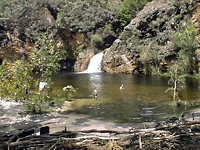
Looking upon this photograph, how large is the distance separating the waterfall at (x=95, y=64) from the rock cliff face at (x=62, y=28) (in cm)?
190

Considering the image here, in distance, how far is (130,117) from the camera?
1188 cm

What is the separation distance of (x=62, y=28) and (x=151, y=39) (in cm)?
1928

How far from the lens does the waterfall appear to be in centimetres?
4256

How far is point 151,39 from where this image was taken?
1542 inches

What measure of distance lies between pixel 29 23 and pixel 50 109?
129ft

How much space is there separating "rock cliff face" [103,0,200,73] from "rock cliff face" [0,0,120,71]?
22.8 feet

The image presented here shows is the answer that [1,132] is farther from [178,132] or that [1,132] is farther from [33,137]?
[178,132]

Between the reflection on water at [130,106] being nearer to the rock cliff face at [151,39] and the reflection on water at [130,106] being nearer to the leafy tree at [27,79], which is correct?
the leafy tree at [27,79]

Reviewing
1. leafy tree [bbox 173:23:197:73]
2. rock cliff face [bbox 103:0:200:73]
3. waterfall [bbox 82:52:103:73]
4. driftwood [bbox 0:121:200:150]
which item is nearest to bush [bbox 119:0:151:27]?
rock cliff face [bbox 103:0:200:73]

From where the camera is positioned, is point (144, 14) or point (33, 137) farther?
point (144, 14)

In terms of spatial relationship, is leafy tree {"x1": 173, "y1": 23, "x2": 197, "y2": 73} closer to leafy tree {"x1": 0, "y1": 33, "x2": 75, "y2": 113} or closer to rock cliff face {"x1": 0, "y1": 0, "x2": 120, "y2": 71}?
rock cliff face {"x1": 0, "y1": 0, "x2": 120, "y2": 71}

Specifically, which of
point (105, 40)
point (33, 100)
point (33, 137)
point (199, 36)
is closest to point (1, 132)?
point (33, 137)

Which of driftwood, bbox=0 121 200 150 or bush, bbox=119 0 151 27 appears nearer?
driftwood, bbox=0 121 200 150

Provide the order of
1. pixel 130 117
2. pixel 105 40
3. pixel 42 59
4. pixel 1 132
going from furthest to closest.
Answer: pixel 105 40 < pixel 42 59 < pixel 130 117 < pixel 1 132
